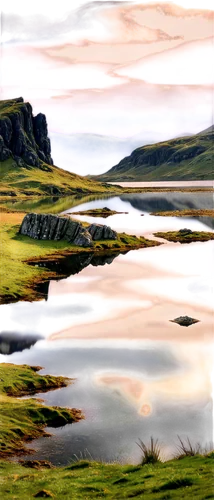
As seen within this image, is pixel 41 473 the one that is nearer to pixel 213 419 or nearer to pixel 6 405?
pixel 6 405

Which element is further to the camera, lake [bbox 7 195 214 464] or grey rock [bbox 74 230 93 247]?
grey rock [bbox 74 230 93 247]

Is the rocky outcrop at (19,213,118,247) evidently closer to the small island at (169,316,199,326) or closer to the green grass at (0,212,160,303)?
the green grass at (0,212,160,303)

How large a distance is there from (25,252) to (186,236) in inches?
1852

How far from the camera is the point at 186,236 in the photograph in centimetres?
13425

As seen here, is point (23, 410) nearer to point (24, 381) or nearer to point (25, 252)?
point (24, 381)

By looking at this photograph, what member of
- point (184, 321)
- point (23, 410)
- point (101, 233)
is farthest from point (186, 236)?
point (23, 410)

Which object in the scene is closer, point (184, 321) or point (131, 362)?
point (131, 362)

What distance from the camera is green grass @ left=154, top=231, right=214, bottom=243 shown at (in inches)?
5194

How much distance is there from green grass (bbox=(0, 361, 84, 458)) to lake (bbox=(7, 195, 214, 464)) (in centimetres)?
138

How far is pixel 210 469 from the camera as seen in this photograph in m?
24.0

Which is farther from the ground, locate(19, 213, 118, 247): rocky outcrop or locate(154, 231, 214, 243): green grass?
locate(19, 213, 118, 247): rocky outcrop

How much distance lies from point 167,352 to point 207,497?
32.7 metres

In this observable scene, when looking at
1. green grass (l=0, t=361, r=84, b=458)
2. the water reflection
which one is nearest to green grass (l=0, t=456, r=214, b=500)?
green grass (l=0, t=361, r=84, b=458)

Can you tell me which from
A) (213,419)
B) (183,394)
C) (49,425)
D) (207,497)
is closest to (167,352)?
(183,394)
